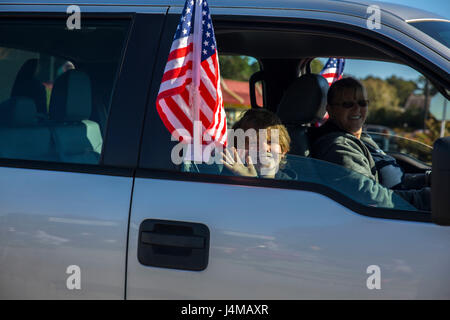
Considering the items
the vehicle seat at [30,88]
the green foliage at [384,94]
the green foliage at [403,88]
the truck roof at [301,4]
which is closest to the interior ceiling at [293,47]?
the truck roof at [301,4]

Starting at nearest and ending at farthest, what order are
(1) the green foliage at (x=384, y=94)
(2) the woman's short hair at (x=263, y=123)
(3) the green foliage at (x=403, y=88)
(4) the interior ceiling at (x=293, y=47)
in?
(2) the woman's short hair at (x=263, y=123) < (4) the interior ceiling at (x=293, y=47) < (1) the green foliage at (x=384, y=94) < (3) the green foliage at (x=403, y=88)

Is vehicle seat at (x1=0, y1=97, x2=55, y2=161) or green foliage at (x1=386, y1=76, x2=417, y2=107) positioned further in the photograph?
green foliage at (x1=386, y1=76, x2=417, y2=107)

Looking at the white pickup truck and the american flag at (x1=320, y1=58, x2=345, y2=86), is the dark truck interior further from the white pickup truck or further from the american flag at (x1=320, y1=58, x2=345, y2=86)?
the american flag at (x1=320, y1=58, x2=345, y2=86)

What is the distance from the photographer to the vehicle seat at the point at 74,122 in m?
2.05

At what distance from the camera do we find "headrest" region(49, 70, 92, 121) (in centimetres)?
217

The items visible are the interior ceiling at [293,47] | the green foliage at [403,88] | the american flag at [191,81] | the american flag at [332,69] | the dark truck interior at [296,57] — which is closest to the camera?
the american flag at [191,81]

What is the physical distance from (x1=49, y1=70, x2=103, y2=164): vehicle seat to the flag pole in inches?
14.5

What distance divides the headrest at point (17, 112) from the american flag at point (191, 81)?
0.65m

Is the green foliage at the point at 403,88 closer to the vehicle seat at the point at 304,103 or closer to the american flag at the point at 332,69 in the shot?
the american flag at the point at 332,69

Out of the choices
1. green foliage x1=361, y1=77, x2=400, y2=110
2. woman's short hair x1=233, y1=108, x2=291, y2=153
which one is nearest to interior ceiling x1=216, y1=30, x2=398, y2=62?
woman's short hair x1=233, y1=108, x2=291, y2=153

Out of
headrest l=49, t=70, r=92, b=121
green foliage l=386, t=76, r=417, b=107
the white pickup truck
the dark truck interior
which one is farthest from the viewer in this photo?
green foliage l=386, t=76, r=417, b=107

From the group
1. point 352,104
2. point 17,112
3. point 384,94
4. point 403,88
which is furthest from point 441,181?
point 403,88

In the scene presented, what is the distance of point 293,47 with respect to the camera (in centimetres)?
338
